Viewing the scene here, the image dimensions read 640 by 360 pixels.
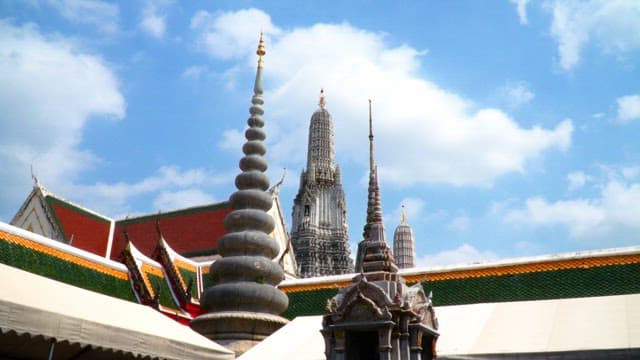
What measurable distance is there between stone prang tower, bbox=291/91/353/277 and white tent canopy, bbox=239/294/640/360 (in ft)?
166

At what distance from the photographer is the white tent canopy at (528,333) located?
29.3 ft

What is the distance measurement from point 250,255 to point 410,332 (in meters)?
6.88

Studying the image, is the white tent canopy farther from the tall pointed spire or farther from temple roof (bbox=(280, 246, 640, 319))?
temple roof (bbox=(280, 246, 640, 319))

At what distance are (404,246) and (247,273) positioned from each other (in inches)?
2016

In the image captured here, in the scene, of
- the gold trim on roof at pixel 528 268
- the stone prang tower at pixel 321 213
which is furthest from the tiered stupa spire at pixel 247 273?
the stone prang tower at pixel 321 213

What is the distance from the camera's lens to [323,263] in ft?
208

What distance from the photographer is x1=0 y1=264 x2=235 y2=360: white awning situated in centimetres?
628

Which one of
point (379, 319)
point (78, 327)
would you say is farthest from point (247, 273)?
point (78, 327)

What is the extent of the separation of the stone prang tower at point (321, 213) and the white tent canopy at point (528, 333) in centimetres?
5067

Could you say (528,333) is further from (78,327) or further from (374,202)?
(78,327)

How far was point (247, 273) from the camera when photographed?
14.8 metres

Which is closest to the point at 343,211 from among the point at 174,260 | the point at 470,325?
the point at 174,260

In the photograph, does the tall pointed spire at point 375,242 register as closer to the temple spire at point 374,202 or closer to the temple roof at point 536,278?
the temple spire at point 374,202

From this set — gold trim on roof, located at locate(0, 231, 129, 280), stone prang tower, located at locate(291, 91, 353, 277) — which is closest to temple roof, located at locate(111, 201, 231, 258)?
gold trim on roof, located at locate(0, 231, 129, 280)
